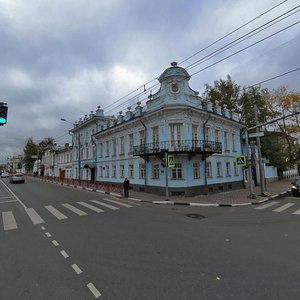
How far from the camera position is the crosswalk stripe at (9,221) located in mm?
8209

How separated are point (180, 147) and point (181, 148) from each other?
17 centimetres

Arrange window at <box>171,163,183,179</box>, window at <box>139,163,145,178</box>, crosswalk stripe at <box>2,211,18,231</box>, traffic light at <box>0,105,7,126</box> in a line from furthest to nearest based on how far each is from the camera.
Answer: window at <box>139,163,145,178</box>, window at <box>171,163,183,179</box>, traffic light at <box>0,105,7,126</box>, crosswalk stripe at <box>2,211,18,231</box>

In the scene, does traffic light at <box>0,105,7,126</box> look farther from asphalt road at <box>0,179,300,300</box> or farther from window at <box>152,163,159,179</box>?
window at <box>152,163,159,179</box>

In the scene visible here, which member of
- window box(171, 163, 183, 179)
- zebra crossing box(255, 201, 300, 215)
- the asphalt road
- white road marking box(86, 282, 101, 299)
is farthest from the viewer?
window box(171, 163, 183, 179)

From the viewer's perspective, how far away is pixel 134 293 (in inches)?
147

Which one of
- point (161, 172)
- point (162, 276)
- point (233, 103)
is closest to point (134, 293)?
point (162, 276)

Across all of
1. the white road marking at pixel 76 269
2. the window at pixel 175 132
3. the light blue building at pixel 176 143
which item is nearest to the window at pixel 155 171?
the light blue building at pixel 176 143

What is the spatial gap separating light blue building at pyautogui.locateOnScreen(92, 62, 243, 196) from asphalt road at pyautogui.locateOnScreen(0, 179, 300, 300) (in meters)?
8.79

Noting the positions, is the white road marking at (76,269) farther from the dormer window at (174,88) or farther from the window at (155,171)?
the dormer window at (174,88)

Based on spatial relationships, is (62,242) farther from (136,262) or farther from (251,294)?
(251,294)

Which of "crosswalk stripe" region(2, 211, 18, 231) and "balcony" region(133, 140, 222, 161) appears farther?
"balcony" region(133, 140, 222, 161)

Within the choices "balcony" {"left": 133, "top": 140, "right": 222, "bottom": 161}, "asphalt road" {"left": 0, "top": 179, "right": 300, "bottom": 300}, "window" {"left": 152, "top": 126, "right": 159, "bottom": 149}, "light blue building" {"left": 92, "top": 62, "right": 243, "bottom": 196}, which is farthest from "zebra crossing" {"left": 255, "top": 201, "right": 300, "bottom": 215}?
"window" {"left": 152, "top": 126, "right": 159, "bottom": 149}

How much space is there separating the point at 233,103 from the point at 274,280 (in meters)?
31.7

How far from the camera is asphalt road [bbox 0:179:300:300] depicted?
12.6 ft
